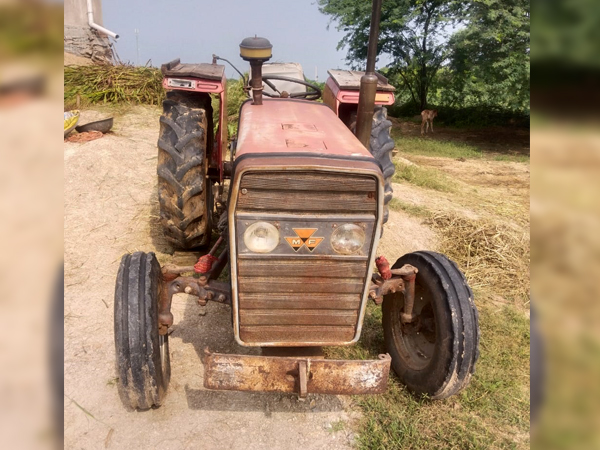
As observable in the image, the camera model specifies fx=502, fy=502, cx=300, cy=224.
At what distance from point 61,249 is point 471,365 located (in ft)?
8.50

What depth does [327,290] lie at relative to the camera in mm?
2570

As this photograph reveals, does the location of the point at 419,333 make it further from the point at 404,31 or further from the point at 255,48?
the point at 404,31

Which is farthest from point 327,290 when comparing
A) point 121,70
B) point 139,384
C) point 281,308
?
point 121,70

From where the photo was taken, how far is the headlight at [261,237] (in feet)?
7.80

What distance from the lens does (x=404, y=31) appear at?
16859mm

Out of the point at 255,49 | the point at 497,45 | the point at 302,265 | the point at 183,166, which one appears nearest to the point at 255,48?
the point at 255,49

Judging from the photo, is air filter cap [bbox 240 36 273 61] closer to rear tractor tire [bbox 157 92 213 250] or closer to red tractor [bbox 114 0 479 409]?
red tractor [bbox 114 0 479 409]

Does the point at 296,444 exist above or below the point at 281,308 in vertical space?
below

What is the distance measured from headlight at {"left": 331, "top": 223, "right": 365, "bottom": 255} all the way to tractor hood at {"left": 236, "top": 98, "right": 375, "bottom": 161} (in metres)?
0.34

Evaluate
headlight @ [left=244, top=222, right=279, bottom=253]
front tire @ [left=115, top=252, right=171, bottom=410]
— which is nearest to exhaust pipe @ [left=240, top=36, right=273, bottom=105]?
headlight @ [left=244, top=222, right=279, bottom=253]

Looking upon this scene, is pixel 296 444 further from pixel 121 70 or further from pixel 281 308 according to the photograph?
pixel 121 70

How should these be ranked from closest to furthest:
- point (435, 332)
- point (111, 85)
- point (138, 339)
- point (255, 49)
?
point (138, 339) → point (255, 49) → point (435, 332) → point (111, 85)

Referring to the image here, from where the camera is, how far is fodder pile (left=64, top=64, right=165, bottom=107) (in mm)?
9844

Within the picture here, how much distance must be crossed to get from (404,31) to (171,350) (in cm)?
1597
